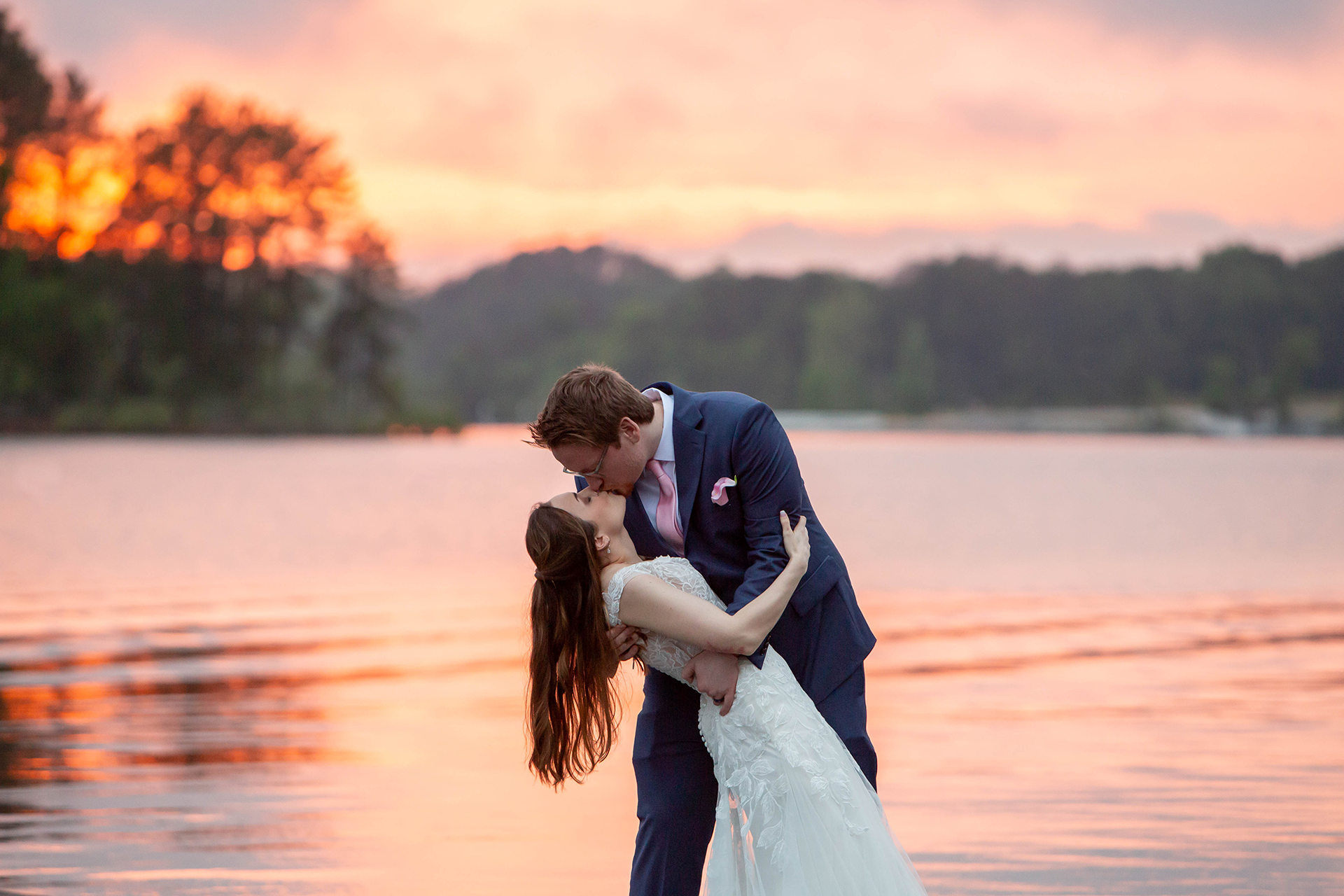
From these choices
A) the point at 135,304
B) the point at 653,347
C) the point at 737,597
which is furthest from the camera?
the point at 653,347

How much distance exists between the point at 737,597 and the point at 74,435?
8791 centimetres

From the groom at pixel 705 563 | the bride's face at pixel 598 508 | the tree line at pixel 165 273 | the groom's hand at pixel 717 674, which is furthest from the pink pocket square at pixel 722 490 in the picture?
the tree line at pixel 165 273

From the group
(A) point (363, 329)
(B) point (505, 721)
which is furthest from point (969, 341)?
(B) point (505, 721)

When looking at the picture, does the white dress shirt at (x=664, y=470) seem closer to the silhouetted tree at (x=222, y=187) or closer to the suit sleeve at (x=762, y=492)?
the suit sleeve at (x=762, y=492)

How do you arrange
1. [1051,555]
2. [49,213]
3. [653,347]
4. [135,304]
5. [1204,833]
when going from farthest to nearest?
[653,347]
[135,304]
[49,213]
[1051,555]
[1204,833]

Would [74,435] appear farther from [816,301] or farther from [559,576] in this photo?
[816,301]

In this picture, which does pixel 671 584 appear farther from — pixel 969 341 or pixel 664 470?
pixel 969 341

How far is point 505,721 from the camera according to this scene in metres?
8.66

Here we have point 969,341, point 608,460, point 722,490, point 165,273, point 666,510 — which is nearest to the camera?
point 608,460

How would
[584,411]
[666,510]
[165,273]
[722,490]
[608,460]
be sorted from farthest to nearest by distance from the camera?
1. [165,273]
2. [666,510]
3. [722,490]
4. [608,460]
5. [584,411]

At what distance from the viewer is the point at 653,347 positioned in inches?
6535

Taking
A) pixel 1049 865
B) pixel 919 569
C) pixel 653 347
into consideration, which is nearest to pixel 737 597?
pixel 1049 865

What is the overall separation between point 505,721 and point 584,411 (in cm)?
554

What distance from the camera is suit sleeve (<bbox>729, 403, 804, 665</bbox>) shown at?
3.66 metres
